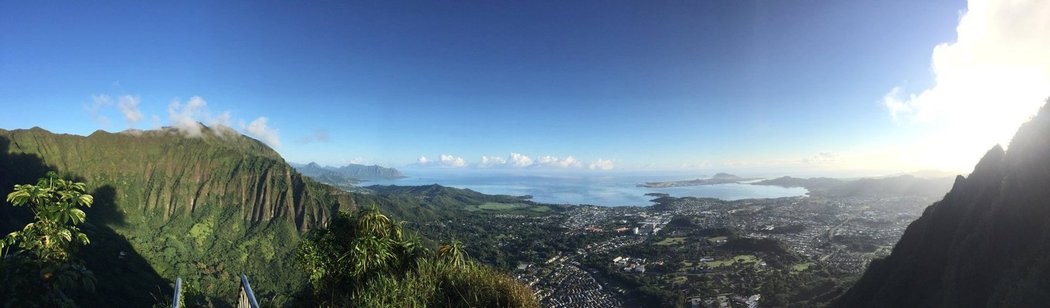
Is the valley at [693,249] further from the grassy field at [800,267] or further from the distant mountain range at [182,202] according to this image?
the distant mountain range at [182,202]

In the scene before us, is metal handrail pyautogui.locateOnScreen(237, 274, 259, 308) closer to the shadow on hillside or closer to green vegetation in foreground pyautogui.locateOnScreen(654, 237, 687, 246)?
the shadow on hillside

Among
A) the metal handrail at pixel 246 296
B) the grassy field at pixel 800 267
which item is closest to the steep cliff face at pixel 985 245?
the grassy field at pixel 800 267

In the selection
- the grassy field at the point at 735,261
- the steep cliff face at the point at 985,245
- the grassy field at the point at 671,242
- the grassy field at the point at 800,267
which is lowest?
the grassy field at the point at 671,242

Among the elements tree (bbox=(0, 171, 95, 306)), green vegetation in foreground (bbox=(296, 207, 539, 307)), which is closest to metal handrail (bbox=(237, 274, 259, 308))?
tree (bbox=(0, 171, 95, 306))

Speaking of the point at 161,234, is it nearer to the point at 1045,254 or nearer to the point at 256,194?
the point at 256,194

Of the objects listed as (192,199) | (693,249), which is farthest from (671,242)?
(192,199)

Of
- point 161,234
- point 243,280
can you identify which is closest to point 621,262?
point 243,280

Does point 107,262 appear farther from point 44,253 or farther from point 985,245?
point 985,245
